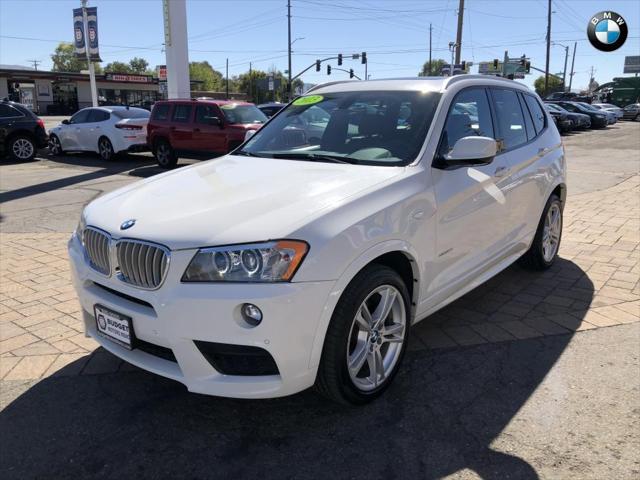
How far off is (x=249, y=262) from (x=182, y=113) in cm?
1213

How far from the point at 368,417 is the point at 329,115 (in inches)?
85.8

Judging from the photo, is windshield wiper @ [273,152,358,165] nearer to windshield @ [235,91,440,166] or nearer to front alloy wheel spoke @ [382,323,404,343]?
windshield @ [235,91,440,166]

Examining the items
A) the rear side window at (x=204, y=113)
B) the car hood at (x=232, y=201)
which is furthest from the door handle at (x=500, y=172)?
the rear side window at (x=204, y=113)

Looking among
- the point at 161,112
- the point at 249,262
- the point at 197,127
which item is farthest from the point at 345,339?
the point at 161,112

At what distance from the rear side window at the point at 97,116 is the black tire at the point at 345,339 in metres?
14.4

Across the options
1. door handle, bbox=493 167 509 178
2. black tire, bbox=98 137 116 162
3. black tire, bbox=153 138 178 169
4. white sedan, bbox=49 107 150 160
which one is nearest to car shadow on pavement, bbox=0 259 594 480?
door handle, bbox=493 167 509 178

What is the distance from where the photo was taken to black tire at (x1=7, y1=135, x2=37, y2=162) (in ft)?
50.1

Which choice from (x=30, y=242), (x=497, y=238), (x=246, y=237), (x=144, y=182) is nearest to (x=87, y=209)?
(x=144, y=182)

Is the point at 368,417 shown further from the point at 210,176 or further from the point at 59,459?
the point at 210,176

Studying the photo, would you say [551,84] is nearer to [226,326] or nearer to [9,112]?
[9,112]

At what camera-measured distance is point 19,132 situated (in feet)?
50.3

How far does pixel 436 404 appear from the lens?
3.11 m

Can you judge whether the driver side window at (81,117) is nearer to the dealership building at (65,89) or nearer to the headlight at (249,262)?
the headlight at (249,262)

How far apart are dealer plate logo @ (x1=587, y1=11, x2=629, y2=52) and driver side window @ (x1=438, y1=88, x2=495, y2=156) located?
2019 cm
